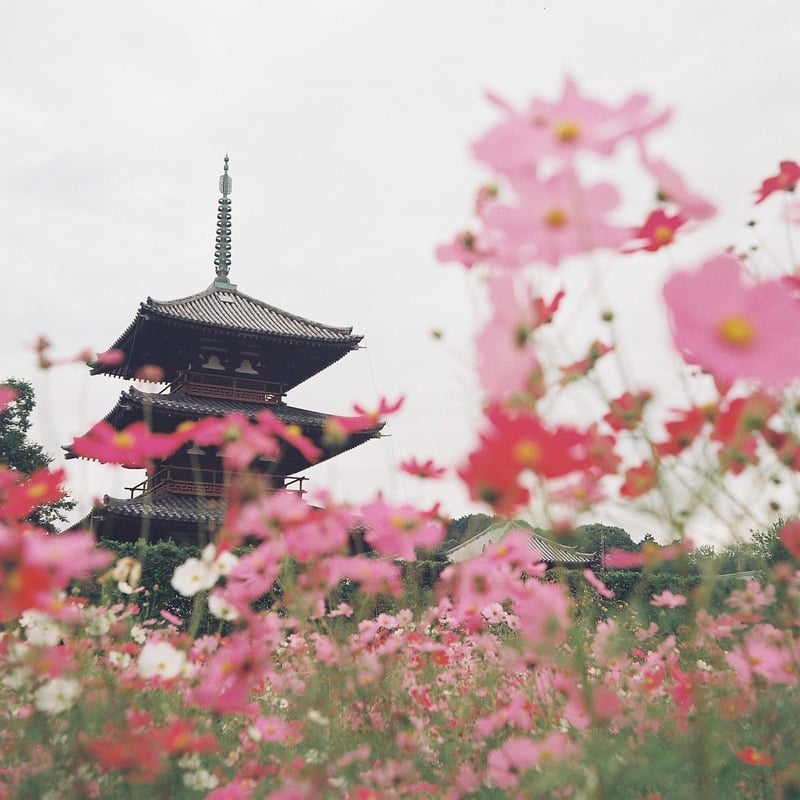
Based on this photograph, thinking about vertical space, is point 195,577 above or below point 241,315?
below

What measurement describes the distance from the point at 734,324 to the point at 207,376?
13.7m

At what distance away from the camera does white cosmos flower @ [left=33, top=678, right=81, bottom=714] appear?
1290 millimetres

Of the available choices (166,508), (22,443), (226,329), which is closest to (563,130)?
(166,508)

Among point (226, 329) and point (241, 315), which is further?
point (241, 315)

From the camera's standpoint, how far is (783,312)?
2.80ft

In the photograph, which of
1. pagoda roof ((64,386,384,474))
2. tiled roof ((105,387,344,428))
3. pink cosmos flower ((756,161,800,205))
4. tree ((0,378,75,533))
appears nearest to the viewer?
pink cosmos flower ((756,161,800,205))

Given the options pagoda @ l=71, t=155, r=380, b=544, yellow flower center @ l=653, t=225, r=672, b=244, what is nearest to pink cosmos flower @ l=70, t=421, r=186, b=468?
yellow flower center @ l=653, t=225, r=672, b=244

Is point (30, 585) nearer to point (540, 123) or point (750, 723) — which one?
point (540, 123)

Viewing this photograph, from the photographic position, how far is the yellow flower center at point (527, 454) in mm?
808

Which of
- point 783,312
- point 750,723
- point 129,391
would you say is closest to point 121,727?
point 783,312

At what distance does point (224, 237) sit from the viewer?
59.1 feet

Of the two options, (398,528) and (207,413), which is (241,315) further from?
(398,528)

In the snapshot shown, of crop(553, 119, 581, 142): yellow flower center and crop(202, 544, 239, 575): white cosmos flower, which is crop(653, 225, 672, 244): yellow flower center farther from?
crop(202, 544, 239, 575): white cosmos flower

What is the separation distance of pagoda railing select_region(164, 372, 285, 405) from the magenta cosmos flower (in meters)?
13.3
